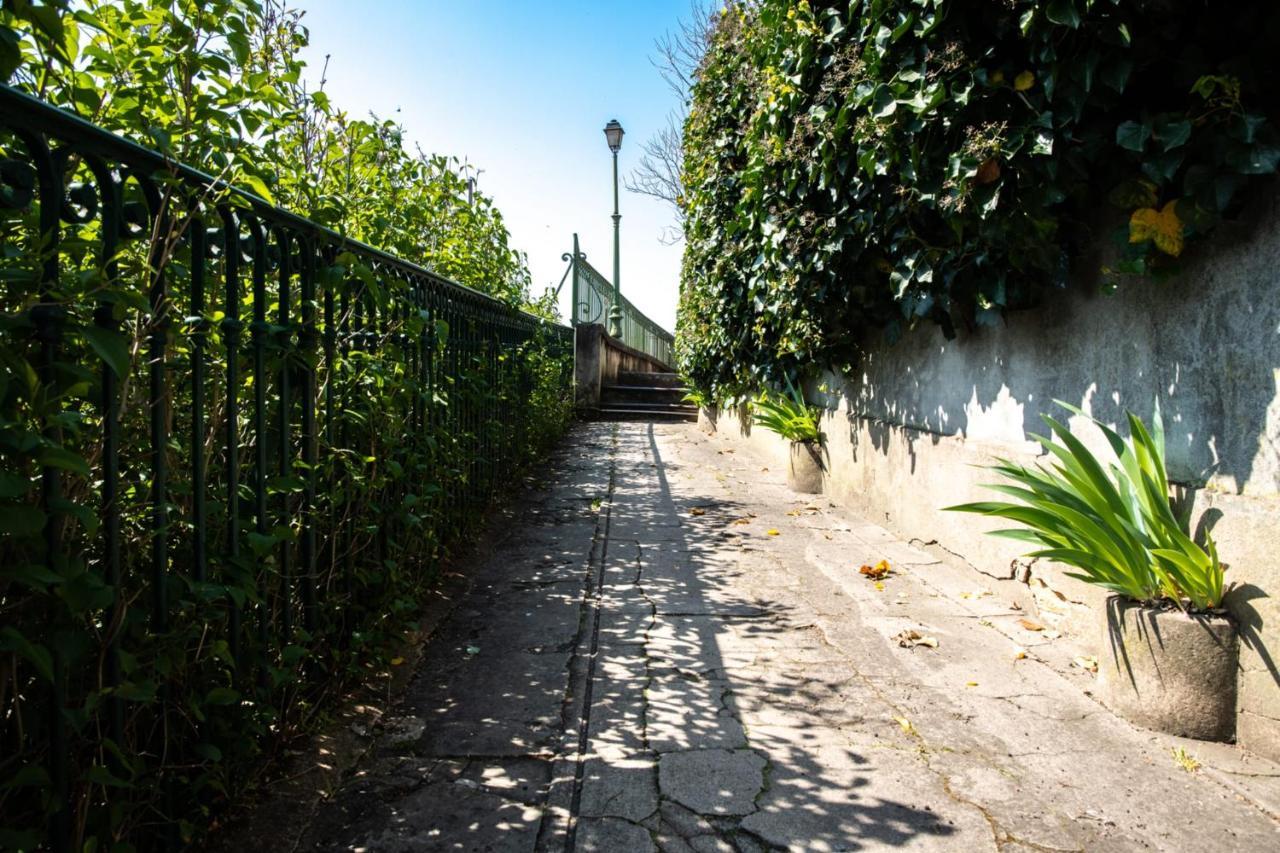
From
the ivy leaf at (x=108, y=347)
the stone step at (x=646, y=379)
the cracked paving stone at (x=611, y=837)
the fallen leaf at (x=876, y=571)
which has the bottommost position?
the cracked paving stone at (x=611, y=837)

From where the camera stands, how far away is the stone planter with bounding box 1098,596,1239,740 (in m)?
2.24

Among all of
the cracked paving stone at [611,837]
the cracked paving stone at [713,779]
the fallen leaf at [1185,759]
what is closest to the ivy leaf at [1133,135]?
the fallen leaf at [1185,759]

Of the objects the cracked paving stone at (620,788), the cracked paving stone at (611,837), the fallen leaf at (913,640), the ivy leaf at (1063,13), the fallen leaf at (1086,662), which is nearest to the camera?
the cracked paving stone at (611,837)

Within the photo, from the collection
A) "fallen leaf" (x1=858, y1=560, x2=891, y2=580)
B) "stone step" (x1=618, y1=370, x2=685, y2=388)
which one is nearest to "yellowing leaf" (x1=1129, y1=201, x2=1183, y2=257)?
"fallen leaf" (x1=858, y1=560, x2=891, y2=580)

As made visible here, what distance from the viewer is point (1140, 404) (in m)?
2.72

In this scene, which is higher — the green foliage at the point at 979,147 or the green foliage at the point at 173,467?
the green foliage at the point at 979,147

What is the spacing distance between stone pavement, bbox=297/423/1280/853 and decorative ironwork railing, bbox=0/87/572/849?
0.44 m

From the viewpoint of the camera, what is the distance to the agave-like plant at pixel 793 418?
6.38 m

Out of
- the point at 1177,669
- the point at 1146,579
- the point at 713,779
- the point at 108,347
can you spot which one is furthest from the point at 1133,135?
the point at 108,347

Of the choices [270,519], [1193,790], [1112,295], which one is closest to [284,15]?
[270,519]

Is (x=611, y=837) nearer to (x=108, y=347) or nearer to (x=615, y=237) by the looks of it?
(x=108, y=347)

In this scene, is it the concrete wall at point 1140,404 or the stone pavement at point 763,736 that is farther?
the concrete wall at point 1140,404

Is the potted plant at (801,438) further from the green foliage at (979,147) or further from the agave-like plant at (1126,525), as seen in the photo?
the agave-like plant at (1126,525)

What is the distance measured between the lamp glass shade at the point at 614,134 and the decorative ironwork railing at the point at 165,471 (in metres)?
11.9
